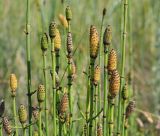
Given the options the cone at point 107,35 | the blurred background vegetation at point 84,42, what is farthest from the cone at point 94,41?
the blurred background vegetation at point 84,42

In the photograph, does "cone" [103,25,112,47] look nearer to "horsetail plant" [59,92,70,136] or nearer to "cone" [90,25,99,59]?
"cone" [90,25,99,59]

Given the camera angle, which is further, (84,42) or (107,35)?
(84,42)

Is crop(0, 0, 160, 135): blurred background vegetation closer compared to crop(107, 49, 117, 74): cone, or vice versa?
crop(107, 49, 117, 74): cone

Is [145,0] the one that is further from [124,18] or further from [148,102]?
[124,18]

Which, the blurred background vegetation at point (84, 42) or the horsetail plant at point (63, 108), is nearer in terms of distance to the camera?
the horsetail plant at point (63, 108)

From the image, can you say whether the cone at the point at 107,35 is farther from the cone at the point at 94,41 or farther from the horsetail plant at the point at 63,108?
the horsetail plant at the point at 63,108

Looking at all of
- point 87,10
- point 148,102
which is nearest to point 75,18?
point 87,10

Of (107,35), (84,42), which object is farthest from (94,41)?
(84,42)

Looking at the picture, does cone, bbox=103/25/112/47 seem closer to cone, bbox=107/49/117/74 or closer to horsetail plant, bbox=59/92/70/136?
cone, bbox=107/49/117/74

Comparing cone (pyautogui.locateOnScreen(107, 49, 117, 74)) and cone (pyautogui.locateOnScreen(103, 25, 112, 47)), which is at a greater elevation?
cone (pyautogui.locateOnScreen(103, 25, 112, 47))

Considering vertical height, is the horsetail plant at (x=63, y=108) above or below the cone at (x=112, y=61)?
below

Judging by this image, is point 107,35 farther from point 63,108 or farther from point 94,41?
point 63,108

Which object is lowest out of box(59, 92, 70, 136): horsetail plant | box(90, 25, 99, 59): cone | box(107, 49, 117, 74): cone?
box(59, 92, 70, 136): horsetail plant

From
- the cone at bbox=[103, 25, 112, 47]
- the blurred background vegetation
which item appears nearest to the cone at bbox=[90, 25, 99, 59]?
the cone at bbox=[103, 25, 112, 47]
